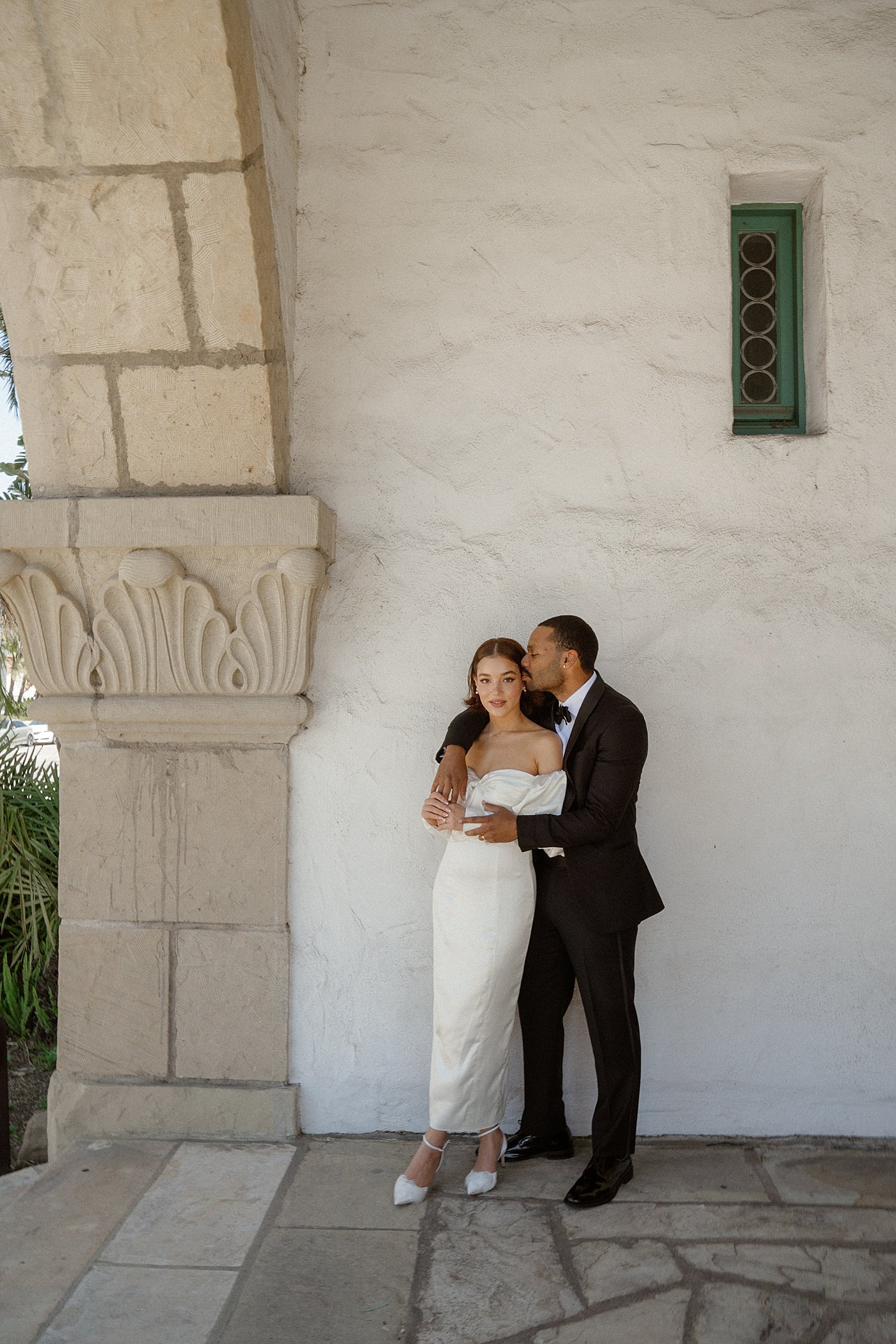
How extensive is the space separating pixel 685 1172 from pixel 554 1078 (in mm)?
436

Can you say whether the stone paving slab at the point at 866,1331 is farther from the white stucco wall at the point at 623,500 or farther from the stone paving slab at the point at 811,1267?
the white stucco wall at the point at 623,500

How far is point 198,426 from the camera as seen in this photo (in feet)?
9.94

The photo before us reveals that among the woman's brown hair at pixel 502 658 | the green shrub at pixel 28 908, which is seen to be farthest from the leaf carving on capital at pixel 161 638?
the green shrub at pixel 28 908

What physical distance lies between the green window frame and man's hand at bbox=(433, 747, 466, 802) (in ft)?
4.84

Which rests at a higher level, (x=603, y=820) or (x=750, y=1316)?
(x=603, y=820)

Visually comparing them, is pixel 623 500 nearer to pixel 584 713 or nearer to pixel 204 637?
pixel 584 713

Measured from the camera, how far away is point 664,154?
315 cm

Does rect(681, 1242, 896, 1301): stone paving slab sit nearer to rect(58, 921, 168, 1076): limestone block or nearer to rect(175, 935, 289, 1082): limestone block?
rect(175, 935, 289, 1082): limestone block

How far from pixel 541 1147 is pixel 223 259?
2.70m

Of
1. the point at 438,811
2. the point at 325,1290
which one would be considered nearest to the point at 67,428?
the point at 438,811

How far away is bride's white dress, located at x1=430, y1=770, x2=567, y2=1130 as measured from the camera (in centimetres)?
267

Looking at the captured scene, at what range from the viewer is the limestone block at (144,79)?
2523 mm

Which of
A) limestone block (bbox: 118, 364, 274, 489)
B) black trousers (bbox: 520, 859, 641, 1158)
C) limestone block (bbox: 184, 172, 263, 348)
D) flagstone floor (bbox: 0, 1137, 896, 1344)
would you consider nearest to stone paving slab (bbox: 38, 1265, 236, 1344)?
flagstone floor (bbox: 0, 1137, 896, 1344)

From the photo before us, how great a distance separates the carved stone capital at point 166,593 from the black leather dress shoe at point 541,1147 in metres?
1.48
